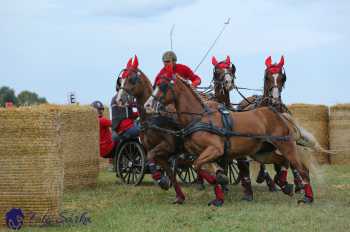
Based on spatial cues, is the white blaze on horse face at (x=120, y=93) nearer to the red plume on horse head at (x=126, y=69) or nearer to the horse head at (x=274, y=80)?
the red plume on horse head at (x=126, y=69)

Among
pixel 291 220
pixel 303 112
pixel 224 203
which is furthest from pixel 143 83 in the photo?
pixel 303 112

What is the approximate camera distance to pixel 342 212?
35.6 feet

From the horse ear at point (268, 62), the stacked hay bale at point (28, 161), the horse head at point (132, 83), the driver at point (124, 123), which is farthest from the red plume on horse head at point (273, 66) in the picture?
the stacked hay bale at point (28, 161)

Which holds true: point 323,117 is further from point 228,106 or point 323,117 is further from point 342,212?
point 342,212

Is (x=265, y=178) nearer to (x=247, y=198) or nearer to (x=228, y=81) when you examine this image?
(x=247, y=198)

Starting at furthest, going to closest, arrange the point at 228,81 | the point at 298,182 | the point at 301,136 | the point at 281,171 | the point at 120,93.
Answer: the point at 228,81
the point at 281,171
the point at 298,182
the point at 301,136
the point at 120,93

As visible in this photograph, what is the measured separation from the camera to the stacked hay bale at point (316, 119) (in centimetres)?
2095

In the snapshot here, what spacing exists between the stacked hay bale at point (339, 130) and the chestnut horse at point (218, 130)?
8736 mm

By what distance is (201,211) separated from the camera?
11.0 meters

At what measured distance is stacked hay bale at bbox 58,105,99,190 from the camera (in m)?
14.2

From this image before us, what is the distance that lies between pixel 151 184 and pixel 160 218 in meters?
4.98

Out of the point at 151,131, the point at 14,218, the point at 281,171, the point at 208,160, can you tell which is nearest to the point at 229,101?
the point at 281,171

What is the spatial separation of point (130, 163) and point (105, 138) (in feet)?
4.04

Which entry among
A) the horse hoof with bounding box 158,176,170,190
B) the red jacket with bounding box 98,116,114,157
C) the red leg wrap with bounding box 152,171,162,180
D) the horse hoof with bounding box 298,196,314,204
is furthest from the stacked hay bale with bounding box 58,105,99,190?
the horse hoof with bounding box 298,196,314,204
